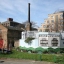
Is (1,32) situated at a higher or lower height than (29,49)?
higher

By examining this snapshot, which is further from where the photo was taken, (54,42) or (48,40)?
(54,42)

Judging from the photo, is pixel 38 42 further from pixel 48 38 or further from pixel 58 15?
pixel 58 15

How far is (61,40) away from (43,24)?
3321 inches

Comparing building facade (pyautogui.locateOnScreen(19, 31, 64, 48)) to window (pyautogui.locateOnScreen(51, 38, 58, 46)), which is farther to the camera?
window (pyautogui.locateOnScreen(51, 38, 58, 46))

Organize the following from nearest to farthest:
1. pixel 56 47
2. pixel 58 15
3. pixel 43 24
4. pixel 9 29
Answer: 1. pixel 56 47
2. pixel 9 29
3. pixel 58 15
4. pixel 43 24

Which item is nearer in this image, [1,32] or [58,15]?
[1,32]

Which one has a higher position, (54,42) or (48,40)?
(48,40)

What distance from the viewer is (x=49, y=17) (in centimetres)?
12519

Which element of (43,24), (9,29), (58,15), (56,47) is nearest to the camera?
(56,47)

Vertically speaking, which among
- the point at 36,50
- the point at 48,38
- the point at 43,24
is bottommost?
the point at 36,50

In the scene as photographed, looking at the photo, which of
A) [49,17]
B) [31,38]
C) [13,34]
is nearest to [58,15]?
[49,17]

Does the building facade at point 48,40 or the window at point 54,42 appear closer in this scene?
the building facade at point 48,40

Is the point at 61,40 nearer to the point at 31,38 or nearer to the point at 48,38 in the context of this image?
the point at 48,38

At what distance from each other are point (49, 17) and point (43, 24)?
6.42m
